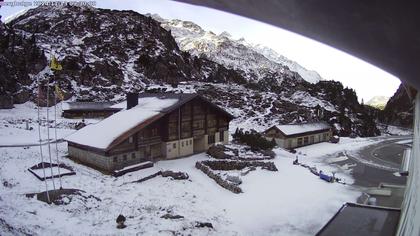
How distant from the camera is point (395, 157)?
47125 millimetres

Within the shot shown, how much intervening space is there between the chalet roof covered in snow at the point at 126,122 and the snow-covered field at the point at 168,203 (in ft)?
8.81

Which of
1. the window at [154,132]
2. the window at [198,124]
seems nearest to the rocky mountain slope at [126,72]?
the window at [198,124]

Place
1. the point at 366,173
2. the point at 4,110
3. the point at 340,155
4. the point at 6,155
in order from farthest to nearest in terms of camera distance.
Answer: the point at 4,110 < the point at 340,155 < the point at 366,173 < the point at 6,155

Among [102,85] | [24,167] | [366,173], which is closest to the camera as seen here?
[24,167]

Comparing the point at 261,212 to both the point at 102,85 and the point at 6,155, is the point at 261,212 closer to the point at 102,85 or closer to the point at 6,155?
the point at 6,155

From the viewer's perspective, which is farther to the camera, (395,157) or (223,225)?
(395,157)

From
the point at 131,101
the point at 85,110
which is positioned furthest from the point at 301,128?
the point at 85,110

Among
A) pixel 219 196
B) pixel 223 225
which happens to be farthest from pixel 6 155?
pixel 223 225

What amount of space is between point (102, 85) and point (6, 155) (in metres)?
57.1

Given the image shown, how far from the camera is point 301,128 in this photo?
176 ft

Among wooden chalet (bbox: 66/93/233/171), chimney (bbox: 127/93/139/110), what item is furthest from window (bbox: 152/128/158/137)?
chimney (bbox: 127/93/139/110)

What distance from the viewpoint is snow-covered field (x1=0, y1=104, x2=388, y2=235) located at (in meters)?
17.4

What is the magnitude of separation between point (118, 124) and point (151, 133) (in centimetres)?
340

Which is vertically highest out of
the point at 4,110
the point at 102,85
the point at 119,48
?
the point at 119,48
